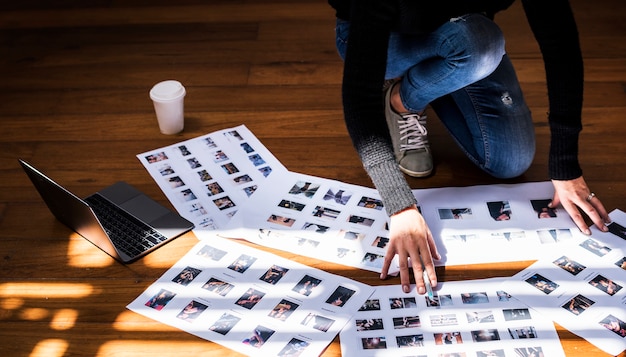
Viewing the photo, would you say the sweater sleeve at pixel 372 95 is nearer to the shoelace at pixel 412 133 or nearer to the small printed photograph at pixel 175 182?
the shoelace at pixel 412 133

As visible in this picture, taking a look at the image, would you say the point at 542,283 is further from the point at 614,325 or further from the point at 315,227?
the point at 315,227

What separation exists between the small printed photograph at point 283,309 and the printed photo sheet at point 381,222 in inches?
6.1

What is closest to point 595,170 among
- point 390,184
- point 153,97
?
point 390,184

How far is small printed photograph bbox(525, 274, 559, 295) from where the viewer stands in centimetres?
143

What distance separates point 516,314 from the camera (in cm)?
138

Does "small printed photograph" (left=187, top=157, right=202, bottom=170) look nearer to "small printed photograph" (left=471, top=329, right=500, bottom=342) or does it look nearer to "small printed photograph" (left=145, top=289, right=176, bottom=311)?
"small printed photograph" (left=145, top=289, right=176, bottom=311)

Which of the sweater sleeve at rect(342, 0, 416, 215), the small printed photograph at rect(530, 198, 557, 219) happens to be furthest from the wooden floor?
the sweater sleeve at rect(342, 0, 416, 215)

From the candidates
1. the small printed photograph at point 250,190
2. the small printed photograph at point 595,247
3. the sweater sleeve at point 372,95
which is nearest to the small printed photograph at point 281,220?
the small printed photograph at point 250,190

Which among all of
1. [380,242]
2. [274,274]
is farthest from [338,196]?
[274,274]

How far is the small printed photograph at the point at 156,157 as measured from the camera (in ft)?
6.05

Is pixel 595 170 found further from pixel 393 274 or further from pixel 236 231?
pixel 236 231

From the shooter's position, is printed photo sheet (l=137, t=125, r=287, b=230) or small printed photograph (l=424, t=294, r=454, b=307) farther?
printed photo sheet (l=137, t=125, r=287, b=230)

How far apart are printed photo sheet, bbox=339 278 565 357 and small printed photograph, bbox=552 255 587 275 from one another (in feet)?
0.48

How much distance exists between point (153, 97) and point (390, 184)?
78 cm
